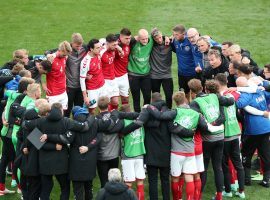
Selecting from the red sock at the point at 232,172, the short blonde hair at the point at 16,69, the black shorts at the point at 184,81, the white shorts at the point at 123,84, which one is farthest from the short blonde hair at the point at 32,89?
the black shorts at the point at 184,81

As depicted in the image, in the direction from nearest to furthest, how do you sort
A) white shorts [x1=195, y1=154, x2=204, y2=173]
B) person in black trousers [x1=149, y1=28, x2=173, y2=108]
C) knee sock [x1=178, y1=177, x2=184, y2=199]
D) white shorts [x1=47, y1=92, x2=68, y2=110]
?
white shorts [x1=195, y1=154, x2=204, y2=173], knee sock [x1=178, y1=177, x2=184, y2=199], white shorts [x1=47, y1=92, x2=68, y2=110], person in black trousers [x1=149, y1=28, x2=173, y2=108]

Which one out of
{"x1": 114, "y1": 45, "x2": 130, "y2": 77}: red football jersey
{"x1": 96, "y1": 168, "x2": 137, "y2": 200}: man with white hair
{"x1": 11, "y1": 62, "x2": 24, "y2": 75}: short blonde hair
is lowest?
{"x1": 96, "y1": 168, "x2": 137, "y2": 200}: man with white hair

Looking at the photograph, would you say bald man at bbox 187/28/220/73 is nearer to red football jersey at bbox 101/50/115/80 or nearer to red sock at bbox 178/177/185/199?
red football jersey at bbox 101/50/115/80

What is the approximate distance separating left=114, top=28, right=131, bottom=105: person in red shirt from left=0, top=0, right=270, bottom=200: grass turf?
5280mm

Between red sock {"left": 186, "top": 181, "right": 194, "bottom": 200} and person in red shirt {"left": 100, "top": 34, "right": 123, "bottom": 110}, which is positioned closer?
red sock {"left": 186, "top": 181, "right": 194, "bottom": 200}

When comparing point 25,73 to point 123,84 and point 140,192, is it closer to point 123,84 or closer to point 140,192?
point 123,84

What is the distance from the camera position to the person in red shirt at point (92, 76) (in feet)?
37.0

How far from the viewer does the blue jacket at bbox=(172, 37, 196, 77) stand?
11992mm

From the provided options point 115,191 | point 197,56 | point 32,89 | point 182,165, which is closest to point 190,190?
point 182,165

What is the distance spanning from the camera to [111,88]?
1203 cm

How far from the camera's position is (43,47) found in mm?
17203

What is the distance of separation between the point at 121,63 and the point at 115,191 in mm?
4916

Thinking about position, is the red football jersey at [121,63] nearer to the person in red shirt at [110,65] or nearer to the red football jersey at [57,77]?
the person in red shirt at [110,65]

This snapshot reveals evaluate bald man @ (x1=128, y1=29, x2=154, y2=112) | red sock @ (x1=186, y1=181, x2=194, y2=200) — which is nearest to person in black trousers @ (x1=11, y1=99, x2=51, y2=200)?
red sock @ (x1=186, y1=181, x2=194, y2=200)
